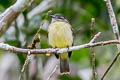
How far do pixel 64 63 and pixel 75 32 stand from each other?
1.24 ft

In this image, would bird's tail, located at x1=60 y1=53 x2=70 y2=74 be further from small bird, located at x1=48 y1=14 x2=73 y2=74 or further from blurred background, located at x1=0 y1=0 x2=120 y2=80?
blurred background, located at x1=0 y1=0 x2=120 y2=80

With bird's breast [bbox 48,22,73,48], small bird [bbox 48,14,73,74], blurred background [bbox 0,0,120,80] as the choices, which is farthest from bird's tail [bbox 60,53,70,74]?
bird's breast [bbox 48,22,73,48]

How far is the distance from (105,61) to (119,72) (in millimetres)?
192

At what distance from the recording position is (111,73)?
385cm

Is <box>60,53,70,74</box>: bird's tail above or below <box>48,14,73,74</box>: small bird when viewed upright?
below

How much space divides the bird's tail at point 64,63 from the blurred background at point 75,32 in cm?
13

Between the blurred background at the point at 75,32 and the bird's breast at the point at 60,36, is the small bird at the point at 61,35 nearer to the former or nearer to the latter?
the bird's breast at the point at 60,36

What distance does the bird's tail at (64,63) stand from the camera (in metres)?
3.91

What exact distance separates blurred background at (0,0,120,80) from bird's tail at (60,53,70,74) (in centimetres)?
13

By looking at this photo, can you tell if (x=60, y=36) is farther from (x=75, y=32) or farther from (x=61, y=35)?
(x=75, y=32)

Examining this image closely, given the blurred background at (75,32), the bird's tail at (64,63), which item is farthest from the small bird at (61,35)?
the blurred background at (75,32)

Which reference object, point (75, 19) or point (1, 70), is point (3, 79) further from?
point (75, 19)

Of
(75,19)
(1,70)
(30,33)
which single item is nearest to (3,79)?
(1,70)

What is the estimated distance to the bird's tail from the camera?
Answer: 3.91 metres
